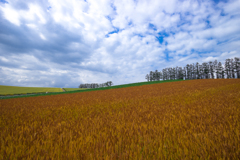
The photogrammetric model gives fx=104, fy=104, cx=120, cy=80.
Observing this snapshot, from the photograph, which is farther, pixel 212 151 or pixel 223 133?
pixel 223 133

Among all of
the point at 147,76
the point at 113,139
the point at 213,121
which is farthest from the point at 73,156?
the point at 147,76

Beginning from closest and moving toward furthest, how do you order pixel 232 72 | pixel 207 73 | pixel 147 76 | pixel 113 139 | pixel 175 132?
pixel 113 139 → pixel 175 132 → pixel 232 72 → pixel 207 73 → pixel 147 76

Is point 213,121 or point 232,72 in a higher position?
point 232,72

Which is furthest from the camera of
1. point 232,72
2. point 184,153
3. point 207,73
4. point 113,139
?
point 207,73

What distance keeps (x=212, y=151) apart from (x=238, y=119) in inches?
91.0

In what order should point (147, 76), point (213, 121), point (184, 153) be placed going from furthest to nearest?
point (147, 76), point (213, 121), point (184, 153)

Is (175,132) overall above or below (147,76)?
below

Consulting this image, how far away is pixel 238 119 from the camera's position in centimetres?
299

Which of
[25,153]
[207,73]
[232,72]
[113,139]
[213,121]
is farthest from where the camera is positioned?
[207,73]

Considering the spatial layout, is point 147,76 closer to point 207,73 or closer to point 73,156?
point 207,73

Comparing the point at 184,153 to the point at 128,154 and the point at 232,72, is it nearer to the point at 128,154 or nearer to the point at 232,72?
→ the point at 128,154

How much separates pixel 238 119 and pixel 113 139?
3.65 metres

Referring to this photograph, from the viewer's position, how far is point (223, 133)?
2205 mm

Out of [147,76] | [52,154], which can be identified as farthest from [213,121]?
[147,76]
